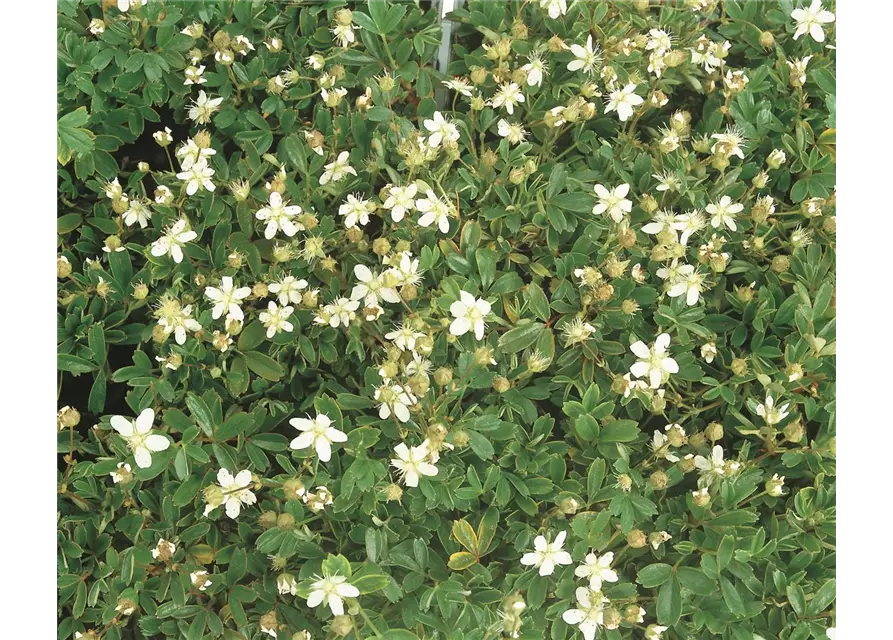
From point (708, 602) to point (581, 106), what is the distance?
82 cm

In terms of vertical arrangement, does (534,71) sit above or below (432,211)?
above

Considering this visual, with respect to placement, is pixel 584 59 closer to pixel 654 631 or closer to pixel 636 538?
pixel 636 538

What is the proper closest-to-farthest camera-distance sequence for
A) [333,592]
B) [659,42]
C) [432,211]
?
[333,592] → [432,211] → [659,42]

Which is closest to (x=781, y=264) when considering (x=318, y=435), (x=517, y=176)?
(x=517, y=176)

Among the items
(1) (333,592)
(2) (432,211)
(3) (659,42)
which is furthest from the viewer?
(3) (659,42)

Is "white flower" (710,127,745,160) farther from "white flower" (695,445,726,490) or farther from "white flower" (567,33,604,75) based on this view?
"white flower" (695,445,726,490)

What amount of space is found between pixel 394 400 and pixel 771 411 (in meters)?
0.59

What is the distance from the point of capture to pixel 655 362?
3.75 ft

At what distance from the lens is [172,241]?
116 cm

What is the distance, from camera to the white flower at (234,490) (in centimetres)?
109

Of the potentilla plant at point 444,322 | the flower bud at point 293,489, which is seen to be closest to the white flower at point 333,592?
the potentilla plant at point 444,322

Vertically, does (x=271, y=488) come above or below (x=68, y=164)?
below
